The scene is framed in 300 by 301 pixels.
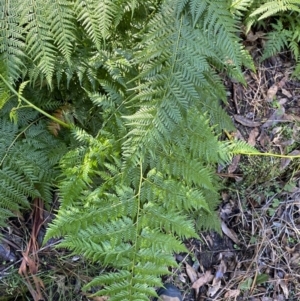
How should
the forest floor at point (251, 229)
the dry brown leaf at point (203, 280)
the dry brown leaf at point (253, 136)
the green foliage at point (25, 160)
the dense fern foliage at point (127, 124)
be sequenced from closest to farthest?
the dense fern foliage at point (127, 124)
the green foliage at point (25, 160)
the forest floor at point (251, 229)
the dry brown leaf at point (203, 280)
the dry brown leaf at point (253, 136)

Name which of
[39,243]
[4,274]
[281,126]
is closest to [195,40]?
[281,126]

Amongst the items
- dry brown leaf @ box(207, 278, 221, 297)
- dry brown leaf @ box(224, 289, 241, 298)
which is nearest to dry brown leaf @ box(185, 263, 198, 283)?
dry brown leaf @ box(207, 278, 221, 297)

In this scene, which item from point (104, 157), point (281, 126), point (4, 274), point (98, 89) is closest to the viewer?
point (104, 157)

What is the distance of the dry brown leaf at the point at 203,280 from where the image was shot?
269 cm

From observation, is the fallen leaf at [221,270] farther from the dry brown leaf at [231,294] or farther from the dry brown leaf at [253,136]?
the dry brown leaf at [253,136]

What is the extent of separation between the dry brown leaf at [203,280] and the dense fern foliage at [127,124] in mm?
713

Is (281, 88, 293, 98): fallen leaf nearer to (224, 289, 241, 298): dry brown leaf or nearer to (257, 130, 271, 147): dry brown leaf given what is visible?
(257, 130, 271, 147): dry brown leaf

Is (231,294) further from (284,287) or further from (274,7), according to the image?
(274,7)

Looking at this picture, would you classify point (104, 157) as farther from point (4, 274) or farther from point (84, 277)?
point (4, 274)

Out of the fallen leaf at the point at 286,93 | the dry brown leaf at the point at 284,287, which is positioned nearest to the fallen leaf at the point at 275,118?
the fallen leaf at the point at 286,93

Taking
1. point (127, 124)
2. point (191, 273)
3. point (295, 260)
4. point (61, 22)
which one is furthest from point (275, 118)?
point (61, 22)

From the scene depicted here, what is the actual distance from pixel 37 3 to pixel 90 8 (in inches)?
9.9

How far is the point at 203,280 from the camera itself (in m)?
2.71

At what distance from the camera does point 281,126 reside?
2924mm
